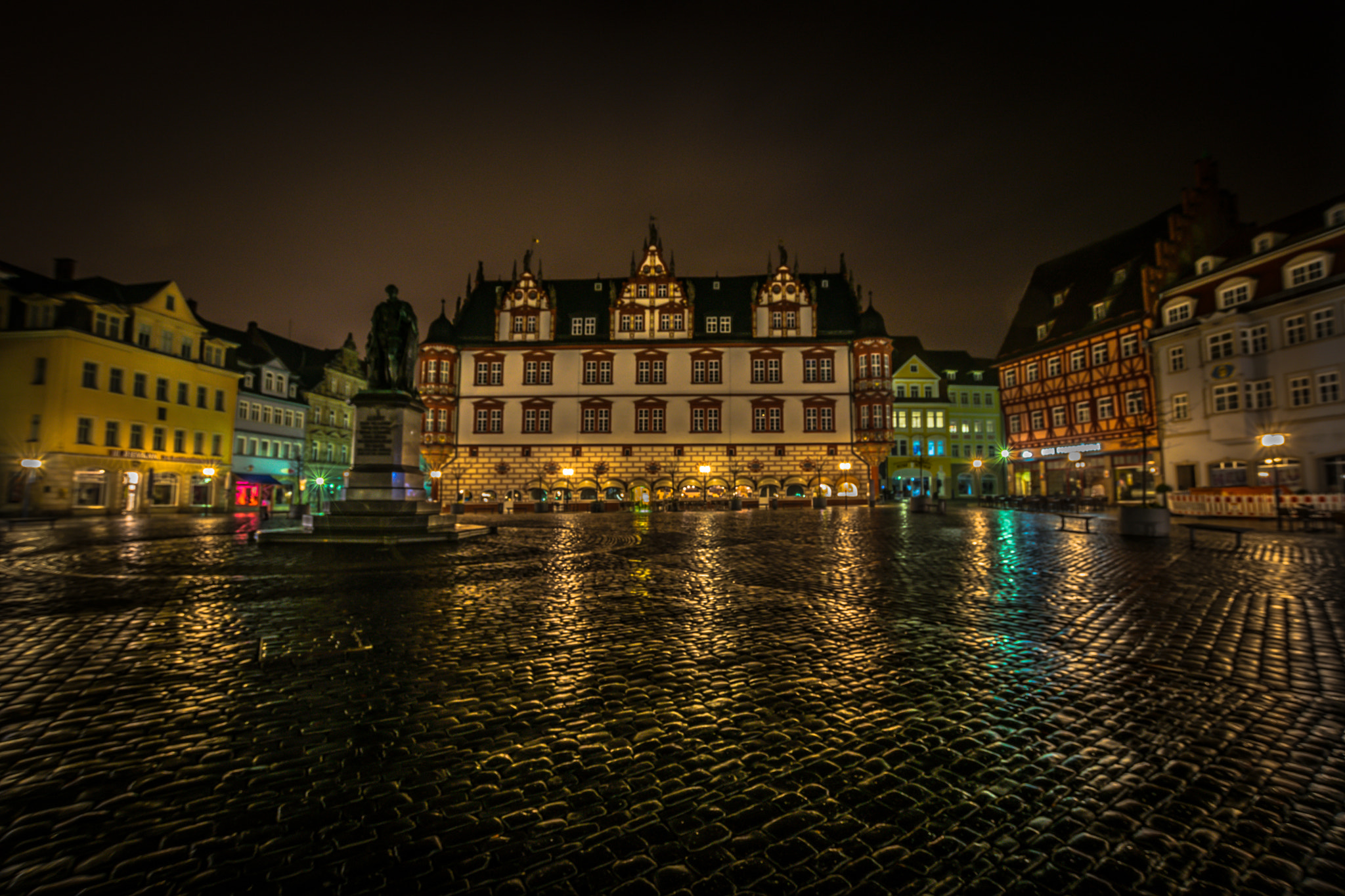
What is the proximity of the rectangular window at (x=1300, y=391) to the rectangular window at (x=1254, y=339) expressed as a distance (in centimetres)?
194

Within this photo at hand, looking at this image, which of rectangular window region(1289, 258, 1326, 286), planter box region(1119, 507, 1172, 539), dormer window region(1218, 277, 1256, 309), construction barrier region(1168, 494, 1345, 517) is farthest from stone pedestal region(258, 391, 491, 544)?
dormer window region(1218, 277, 1256, 309)

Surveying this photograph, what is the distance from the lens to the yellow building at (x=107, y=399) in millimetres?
26578

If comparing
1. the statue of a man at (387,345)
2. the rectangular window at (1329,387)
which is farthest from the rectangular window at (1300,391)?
the statue of a man at (387,345)

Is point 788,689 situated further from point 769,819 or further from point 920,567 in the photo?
point 920,567

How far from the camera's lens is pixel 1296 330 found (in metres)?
23.9

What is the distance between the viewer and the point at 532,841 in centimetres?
212

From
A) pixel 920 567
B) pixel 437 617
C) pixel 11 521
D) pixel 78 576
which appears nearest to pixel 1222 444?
pixel 920 567

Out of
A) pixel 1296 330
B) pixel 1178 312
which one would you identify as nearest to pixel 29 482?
pixel 1296 330

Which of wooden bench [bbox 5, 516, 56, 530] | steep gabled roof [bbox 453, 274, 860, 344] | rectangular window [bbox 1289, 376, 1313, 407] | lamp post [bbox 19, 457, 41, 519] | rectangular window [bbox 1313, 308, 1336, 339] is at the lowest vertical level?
wooden bench [bbox 5, 516, 56, 530]

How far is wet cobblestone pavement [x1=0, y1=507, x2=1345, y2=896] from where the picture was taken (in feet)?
6.58

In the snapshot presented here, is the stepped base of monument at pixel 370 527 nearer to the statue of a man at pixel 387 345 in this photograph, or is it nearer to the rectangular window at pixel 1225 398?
the statue of a man at pixel 387 345

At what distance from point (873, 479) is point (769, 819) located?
37.5 m

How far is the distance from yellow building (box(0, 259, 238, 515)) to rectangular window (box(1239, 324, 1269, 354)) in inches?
1919

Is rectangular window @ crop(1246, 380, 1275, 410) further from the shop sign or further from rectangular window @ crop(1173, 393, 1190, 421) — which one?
the shop sign
